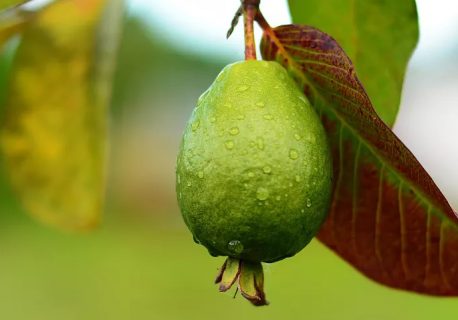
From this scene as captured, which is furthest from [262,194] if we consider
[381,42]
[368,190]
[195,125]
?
[381,42]

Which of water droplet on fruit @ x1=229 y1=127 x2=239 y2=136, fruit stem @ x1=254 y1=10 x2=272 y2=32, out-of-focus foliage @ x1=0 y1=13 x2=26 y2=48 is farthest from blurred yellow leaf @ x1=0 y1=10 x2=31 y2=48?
water droplet on fruit @ x1=229 y1=127 x2=239 y2=136

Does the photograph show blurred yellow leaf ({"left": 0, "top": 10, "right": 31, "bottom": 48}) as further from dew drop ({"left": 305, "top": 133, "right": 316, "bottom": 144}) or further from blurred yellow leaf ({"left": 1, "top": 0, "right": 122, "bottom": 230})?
dew drop ({"left": 305, "top": 133, "right": 316, "bottom": 144})

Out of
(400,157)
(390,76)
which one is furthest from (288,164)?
(390,76)

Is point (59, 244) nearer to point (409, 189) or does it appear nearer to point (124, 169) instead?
point (124, 169)

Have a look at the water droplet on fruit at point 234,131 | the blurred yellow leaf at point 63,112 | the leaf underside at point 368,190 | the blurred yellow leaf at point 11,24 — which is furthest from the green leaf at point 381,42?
the blurred yellow leaf at point 11,24

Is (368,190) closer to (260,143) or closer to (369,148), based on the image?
(369,148)

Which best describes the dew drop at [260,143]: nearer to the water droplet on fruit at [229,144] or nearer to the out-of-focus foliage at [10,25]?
the water droplet on fruit at [229,144]
